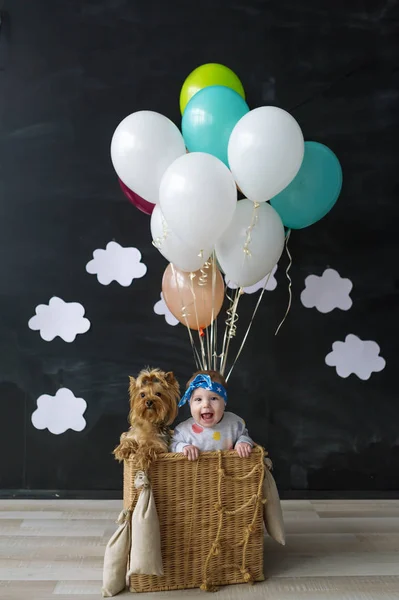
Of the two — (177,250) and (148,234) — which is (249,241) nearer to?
(177,250)

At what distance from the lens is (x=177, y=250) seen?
230 cm

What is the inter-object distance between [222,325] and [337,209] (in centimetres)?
78

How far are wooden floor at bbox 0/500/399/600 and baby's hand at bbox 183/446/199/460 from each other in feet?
1.38

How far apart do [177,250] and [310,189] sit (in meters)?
0.55

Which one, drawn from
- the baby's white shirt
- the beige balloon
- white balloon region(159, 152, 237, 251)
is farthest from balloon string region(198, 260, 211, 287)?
the baby's white shirt

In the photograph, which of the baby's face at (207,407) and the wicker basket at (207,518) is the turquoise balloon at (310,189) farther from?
the wicker basket at (207,518)

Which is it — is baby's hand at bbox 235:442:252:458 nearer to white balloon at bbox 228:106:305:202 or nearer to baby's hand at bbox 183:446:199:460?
baby's hand at bbox 183:446:199:460

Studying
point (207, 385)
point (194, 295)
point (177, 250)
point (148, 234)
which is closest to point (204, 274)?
point (194, 295)

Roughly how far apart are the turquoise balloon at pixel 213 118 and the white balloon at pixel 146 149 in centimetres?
7

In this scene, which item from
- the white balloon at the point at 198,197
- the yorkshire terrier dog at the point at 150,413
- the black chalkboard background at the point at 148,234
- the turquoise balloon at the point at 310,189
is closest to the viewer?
the white balloon at the point at 198,197

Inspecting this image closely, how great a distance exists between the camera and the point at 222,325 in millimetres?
3188

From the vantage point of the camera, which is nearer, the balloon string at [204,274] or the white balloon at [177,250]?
the white balloon at [177,250]

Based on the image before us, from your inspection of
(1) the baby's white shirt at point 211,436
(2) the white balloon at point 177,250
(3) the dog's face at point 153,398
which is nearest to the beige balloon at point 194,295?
(2) the white balloon at point 177,250

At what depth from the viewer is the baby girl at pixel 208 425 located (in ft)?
7.43
